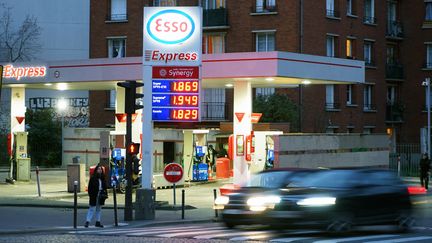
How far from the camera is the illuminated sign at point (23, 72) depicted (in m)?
37.5

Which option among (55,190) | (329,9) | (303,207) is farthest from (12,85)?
(303,207)

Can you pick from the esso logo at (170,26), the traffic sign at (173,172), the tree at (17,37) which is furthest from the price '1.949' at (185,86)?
the tree at (17,37)

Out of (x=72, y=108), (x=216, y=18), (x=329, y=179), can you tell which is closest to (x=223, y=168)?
(x=216, y=18)

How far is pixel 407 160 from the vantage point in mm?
54094

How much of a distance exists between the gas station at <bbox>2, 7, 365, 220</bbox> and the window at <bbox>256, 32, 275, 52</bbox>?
437 inches

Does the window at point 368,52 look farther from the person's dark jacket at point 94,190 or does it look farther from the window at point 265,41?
the person's dark jacket at point 94,190

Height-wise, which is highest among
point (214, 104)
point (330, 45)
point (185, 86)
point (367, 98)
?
point (330, 45)

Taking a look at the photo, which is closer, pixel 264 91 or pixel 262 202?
pixel 262 202

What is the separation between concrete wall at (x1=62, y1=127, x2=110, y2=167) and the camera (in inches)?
2090

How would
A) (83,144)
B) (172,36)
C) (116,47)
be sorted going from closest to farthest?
1. (172,36)
2. (83,144)
3. (116,47)

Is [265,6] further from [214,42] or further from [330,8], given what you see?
[330,8]

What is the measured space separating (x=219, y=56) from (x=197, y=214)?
7884 mm

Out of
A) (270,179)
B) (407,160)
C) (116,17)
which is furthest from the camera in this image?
(116,17)

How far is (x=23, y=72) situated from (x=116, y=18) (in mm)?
18990
